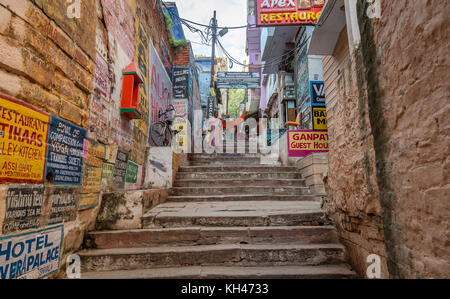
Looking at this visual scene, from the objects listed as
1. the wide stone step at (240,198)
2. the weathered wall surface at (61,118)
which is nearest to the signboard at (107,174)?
the weathered wall surface at (61,118)

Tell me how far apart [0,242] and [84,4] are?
284 cm

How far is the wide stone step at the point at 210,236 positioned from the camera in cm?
299

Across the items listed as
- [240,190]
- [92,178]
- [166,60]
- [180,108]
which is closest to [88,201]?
[92,178]

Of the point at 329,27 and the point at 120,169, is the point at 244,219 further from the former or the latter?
the point at 329,27

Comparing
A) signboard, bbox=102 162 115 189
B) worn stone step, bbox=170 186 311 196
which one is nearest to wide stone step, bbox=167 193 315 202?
worn stone step, bbox=170 186 311 196

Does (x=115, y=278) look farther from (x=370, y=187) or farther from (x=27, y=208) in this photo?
(x=370, y=187)

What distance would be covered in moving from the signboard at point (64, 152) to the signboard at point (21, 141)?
10 centimetres

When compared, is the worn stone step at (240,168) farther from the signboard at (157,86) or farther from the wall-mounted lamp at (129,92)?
the wall-mounted lamp at (129,92)

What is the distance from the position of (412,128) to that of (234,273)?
2064mm

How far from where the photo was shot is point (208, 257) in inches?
109

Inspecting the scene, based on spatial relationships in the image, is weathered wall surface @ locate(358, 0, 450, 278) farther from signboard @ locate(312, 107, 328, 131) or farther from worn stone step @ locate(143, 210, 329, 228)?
signboard @ locate(312, 107, 328, 131)

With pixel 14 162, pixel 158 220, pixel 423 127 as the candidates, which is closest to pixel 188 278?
pixel 158 220

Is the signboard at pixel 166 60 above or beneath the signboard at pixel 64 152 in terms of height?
above

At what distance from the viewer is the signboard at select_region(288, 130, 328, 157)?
615 centimetres
